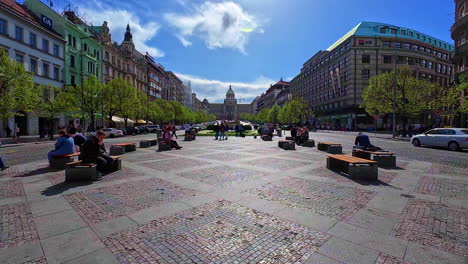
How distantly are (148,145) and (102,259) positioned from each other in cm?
1472

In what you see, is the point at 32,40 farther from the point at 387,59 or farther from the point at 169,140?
the point at 387,59

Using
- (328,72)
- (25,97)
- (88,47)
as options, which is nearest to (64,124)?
(88,47)

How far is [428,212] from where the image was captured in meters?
4.61

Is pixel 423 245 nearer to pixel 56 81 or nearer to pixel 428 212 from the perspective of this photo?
pixel 428 212

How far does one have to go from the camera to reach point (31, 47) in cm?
3147

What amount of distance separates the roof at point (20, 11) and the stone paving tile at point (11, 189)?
3312cm

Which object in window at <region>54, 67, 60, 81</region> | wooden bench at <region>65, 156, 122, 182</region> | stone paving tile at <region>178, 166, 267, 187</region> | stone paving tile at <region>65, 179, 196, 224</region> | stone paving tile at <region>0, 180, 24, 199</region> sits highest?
window at <region>54, 67, 60, 81</region>

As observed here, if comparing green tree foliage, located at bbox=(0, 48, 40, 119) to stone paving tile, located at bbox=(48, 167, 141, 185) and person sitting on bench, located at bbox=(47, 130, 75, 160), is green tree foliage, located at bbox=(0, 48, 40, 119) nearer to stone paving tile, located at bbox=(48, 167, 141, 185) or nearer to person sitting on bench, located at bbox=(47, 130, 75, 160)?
person sitting on bench, located at bbox=(47, 130, 75, 160)

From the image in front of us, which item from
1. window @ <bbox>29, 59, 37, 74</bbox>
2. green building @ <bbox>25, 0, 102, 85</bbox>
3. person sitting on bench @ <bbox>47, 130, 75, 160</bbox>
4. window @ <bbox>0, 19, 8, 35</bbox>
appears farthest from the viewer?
green building @ <bbox>25, 0, 102, 85</bbox>

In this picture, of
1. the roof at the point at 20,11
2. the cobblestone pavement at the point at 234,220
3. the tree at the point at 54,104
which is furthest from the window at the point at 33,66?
the cobblestone pavement at the point at 234,220

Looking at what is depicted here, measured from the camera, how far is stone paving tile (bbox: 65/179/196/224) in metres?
4.54

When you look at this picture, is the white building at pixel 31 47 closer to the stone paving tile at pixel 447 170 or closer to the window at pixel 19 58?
the window at pixel 19 58

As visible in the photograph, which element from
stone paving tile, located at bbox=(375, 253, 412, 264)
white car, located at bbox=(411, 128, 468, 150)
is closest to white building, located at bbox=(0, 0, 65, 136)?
stone paving tile, located at bbox=(375, 253, 412, 264)

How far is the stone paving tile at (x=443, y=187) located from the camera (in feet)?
19.2
